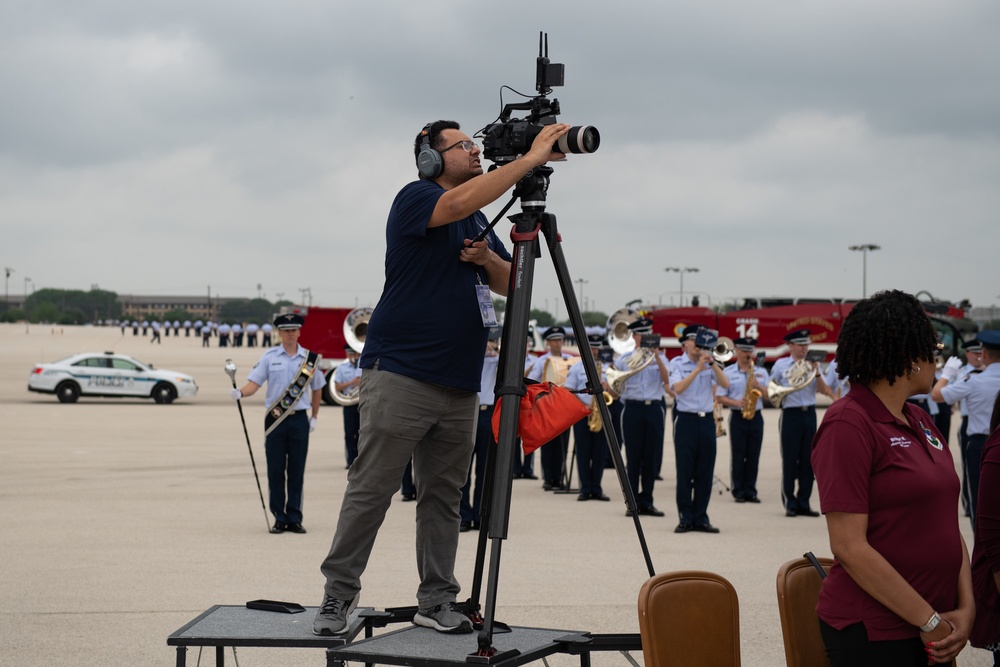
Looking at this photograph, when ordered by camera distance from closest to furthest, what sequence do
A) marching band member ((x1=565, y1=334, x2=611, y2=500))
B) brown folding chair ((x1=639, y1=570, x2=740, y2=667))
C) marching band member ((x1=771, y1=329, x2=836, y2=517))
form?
brown folding chair ((x1=639, y1=570, x2=740, y2=667)) → marching band member ((x1=771, y1=329, x2=836, y2=517)) → marching band member ((x1=565, y1=334, x2=611, y2=500))

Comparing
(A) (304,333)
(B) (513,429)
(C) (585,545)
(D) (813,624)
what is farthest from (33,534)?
(A) (304,333)

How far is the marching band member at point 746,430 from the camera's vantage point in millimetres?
14242

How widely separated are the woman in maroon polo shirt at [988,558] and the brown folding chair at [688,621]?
3.11 feet

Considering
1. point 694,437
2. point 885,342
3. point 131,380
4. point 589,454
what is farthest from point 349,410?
point 131,380

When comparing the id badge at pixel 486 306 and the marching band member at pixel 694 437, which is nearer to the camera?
the id badge at pixel 486 306

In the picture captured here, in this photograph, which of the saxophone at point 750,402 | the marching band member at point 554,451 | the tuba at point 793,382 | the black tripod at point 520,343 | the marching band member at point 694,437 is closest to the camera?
the black tripod at point 520,343

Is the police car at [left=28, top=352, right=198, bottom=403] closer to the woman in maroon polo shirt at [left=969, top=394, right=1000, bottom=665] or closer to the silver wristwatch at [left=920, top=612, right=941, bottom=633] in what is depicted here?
the woman in maroon polo shirt at [left=969, top=394, right=1000, bottom=665]

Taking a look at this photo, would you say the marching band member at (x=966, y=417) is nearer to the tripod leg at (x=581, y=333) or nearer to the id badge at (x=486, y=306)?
the tripod leg at (x=581, y=333)

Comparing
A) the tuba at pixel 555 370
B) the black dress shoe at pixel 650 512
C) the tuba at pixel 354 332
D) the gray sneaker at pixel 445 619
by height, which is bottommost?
the black dress shoe at pixel 650 512

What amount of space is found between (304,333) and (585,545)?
18.8 metres

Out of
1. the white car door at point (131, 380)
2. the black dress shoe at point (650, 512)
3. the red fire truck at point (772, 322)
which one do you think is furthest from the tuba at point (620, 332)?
the white car door at point (131, 380)

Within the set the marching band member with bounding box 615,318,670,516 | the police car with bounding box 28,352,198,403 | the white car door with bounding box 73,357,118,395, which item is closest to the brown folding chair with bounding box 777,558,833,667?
the marching band member with bounding box 615,318,670,516

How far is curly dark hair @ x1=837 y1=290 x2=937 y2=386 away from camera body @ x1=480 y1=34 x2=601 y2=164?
119cm

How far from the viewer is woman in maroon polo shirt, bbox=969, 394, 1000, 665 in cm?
411
